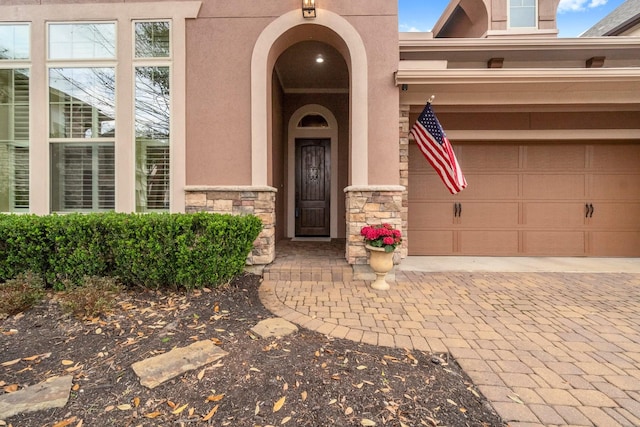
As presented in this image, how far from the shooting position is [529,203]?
214 inches

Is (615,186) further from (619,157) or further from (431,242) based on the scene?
(431,242)

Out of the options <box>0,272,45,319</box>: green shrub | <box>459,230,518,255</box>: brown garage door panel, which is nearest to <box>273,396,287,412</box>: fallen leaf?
<box>0,272,45,319</box>: green shrub

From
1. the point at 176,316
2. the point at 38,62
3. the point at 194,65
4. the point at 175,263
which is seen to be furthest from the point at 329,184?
the point at 38,62

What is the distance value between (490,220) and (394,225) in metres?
2.52

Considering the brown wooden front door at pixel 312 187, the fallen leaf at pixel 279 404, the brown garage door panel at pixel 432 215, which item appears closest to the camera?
the fallen leaf at pixel 279 404

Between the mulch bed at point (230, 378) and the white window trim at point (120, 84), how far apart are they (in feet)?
6.81

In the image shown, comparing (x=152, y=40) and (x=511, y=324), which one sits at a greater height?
(x=152, y=40)

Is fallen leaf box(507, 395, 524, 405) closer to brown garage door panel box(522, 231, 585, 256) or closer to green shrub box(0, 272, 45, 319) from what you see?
green shrub box(0, 272, 45, 319)

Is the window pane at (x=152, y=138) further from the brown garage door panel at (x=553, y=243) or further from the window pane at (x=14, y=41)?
the brown garage door panel at (x=553, y=243)

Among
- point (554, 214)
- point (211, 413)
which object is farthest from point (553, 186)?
point (211, 413)

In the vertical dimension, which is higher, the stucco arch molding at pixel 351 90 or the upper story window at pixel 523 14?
the upper story window at pixel 523 14

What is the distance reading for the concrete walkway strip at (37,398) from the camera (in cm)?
157

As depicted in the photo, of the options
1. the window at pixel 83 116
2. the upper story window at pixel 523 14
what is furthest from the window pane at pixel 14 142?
the upper story window at pixel 523 14

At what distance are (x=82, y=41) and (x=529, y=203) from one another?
768 centimetres
